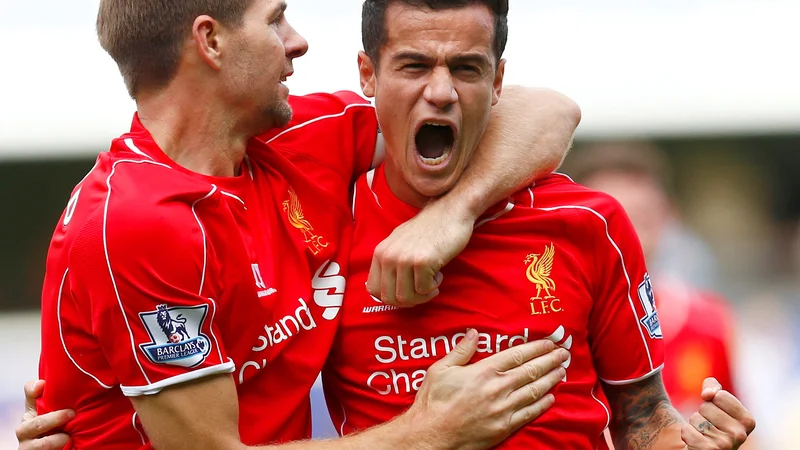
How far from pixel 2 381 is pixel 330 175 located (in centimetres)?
595

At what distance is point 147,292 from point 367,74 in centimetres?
106

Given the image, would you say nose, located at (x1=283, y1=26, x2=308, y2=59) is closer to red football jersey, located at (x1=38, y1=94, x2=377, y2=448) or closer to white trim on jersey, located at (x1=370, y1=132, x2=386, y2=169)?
red football jersey, located at (x1=38, y1=94, x2=377, y2=448)

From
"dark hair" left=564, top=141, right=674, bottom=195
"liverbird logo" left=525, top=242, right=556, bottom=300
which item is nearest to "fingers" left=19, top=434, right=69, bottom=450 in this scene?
"liverbird logo" left=525, top=242, right=556, bottom=300

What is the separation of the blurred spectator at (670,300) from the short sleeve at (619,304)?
2082mm

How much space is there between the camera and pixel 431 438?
10.9ft

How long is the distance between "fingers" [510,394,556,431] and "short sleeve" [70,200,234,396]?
858 millimetres

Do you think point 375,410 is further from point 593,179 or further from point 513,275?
point 593,179

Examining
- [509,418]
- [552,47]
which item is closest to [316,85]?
[552,47]

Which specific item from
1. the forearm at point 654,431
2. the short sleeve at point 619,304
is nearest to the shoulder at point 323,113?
the short sleeve at point 619,304

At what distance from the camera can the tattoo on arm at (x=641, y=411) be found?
3586mm

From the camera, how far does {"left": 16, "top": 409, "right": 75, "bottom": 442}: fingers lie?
3.39m

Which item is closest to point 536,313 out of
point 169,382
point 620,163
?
point 169,382

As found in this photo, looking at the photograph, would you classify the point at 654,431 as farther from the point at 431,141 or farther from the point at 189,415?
the point at 189,415

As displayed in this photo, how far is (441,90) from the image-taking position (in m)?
3.38
